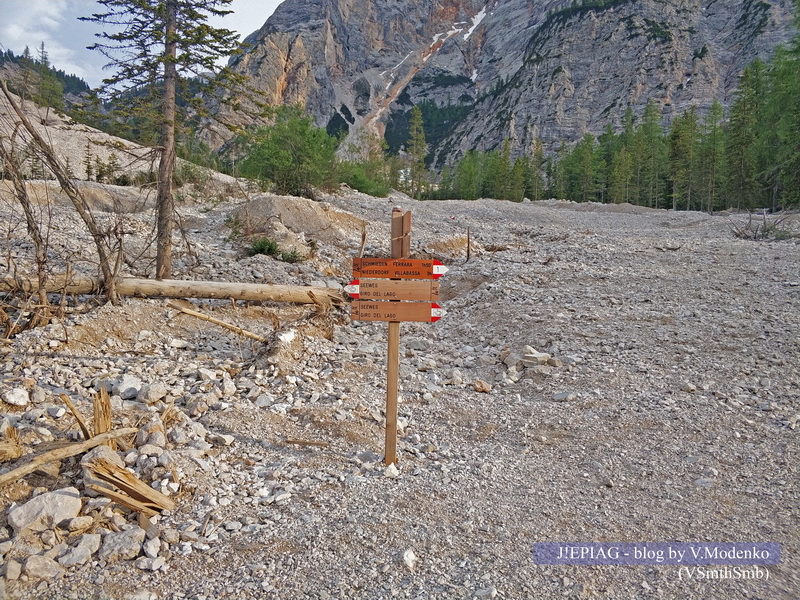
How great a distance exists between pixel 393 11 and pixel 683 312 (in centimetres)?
20322

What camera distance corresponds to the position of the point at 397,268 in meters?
4.11

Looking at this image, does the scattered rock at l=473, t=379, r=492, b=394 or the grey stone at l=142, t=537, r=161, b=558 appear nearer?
the grey stone at l=142, t=537, r=161, b=558

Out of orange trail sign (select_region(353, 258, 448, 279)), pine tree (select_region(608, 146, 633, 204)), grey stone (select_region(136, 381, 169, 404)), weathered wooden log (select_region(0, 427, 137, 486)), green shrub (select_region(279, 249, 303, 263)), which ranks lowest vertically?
grey stone (select_region(136, 381, 169, 404))

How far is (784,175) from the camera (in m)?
27.7

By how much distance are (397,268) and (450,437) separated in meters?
2.03

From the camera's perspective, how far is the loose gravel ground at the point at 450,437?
2916 millimetres

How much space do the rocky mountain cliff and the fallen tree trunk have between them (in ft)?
236

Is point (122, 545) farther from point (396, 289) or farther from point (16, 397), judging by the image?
point (396, 289)

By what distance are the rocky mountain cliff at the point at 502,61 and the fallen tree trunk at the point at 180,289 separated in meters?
72.0

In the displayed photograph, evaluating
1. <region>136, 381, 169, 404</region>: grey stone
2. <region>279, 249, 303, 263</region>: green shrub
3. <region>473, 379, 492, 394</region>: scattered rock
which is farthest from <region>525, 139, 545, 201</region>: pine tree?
<region>136, 381, 169, 404</region>: grey stone

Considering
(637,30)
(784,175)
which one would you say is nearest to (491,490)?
(784,175)

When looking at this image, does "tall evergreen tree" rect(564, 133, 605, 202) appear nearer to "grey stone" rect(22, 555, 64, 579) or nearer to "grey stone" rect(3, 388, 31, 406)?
"grey stone" rect(3, 388, 31, 406)

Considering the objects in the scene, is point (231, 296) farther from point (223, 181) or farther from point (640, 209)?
point (640, 209)

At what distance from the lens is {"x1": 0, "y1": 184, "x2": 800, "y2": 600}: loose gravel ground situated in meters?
2.92
